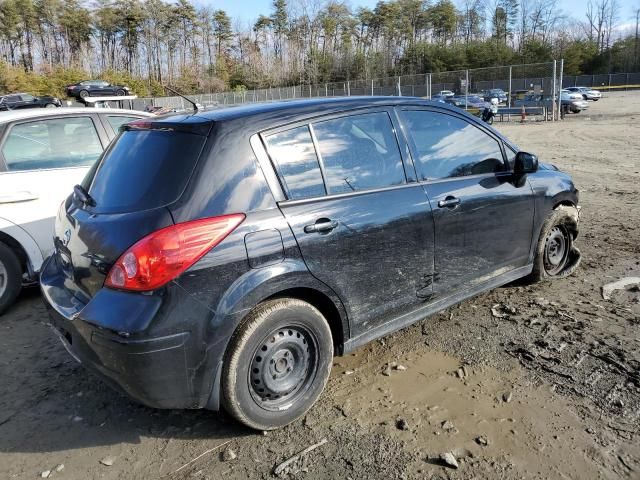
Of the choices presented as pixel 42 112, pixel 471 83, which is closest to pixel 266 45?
pixel 471 83

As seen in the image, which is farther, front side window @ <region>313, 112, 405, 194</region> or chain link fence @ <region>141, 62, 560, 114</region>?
chain link fence @ <region>141, 62, 560, 114</region>

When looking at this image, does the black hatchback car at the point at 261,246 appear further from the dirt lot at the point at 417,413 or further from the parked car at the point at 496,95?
the parked car at the point at 496,95

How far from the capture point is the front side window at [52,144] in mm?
4793

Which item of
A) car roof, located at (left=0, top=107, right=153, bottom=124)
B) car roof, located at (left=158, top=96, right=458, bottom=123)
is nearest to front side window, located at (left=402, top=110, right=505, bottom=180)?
car roof, located at (left=158, top=96, right=458, bottom=123)

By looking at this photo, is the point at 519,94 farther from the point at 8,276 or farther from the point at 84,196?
the point at 84,196

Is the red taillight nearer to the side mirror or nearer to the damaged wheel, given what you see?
the side mirror

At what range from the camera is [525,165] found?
4.06 metres

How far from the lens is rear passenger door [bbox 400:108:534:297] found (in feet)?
11.6

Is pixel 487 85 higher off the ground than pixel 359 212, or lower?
higher

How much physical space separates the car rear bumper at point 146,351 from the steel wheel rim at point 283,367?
0.28m


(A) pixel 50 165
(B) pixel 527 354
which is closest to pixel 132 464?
(B) pixel 527 354

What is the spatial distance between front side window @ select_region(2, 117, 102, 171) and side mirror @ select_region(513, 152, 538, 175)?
4016 mm

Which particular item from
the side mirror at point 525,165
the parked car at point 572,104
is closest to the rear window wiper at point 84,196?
the side mirror at point 525,165

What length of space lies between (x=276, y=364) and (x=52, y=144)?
3.65m
